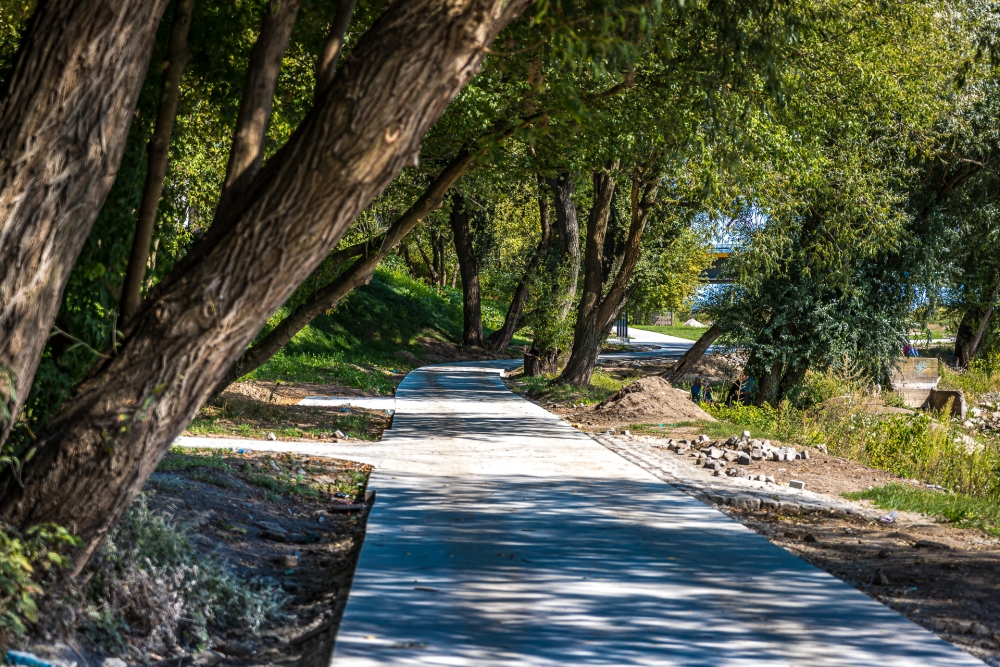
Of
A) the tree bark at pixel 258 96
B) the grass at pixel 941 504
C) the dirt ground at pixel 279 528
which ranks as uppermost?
the tree bark at pixel 258 96

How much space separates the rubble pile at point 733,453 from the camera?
11.5 meters

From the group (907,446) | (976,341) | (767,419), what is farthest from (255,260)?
(976,341)

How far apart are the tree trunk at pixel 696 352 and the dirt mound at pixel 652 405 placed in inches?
177

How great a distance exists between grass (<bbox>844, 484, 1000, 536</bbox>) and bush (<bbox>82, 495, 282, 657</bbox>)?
624cm

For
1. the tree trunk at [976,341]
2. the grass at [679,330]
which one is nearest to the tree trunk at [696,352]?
the tree trunk at [976,341]

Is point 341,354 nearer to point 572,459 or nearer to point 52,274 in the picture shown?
point 572,459

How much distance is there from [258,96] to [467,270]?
1218 inches

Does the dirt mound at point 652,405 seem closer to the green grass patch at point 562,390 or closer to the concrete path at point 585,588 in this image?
the green grass patch at point 562,390

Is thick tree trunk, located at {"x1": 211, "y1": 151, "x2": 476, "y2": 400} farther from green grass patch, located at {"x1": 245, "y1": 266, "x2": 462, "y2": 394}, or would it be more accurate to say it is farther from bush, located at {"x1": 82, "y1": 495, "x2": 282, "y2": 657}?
green grass patch, located at {"x1": 245, "y1": 266, "x2": 462, "y2": 394}

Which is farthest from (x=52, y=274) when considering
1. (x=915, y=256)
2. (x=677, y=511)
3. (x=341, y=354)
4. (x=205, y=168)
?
(x=341, y=354)

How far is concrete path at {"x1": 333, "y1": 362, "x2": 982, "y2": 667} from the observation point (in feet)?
16.2

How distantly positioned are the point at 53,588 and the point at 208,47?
4.07 metres

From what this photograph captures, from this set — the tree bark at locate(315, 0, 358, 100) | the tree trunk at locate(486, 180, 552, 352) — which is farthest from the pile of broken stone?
the tree trunk at locate(486, 180, 552, 352)

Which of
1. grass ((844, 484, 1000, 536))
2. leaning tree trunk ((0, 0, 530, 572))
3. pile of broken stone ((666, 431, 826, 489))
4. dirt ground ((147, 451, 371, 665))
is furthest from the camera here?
pile of broken stone ((666, 431, 826, 489))
